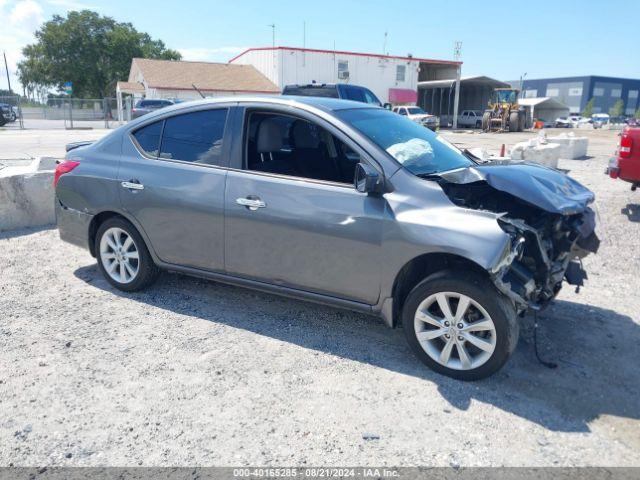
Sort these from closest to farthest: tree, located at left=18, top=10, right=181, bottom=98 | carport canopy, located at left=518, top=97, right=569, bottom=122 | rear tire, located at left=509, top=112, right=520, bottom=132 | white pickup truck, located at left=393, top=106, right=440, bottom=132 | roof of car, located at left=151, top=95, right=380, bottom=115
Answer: roof of car, located at left=151, top=95, right=380, bottom=115
white pickup truck, located at left=393, top=106, right=440, bottom=132
rear tire, located at left=509, top=112, right=520, bottom=132
tree, located at left=18, top=10, right=181, bottom=98
carport canopy, located at left=518, top=97, right=569, bottom=122

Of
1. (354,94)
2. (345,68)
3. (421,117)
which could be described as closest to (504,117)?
(421,117)

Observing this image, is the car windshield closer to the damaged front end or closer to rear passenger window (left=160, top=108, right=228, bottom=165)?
the damaged front end

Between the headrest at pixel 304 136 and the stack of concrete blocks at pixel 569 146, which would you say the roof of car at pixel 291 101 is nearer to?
the headrest at pixel 304 136

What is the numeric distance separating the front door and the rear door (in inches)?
Result: 7.0

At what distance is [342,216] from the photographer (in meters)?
3.68

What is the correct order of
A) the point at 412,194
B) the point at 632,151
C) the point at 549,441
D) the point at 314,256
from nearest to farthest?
the point at 549,441 → the point at 412,194 → the point at 314,256 → the point at 632,151

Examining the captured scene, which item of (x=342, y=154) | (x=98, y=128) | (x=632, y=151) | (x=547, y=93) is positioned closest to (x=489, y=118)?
(x=98, y=128)

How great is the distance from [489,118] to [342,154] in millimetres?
38705

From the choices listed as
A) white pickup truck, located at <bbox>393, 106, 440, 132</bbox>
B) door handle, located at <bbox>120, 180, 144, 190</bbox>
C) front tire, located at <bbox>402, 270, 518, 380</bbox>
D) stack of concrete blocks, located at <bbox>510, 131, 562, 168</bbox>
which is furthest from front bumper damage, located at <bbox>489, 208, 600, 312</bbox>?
white pickup truck, located at <bbox>393, 106, 440, 132</bbox>

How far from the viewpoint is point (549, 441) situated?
293 cm

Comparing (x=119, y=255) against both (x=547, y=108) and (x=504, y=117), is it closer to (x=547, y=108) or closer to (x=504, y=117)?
(x=504, y=117)

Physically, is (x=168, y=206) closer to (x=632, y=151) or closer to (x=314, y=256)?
(x=314, y=256)

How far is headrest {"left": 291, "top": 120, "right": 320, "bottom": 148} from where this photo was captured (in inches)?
175

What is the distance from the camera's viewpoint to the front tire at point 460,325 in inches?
130
